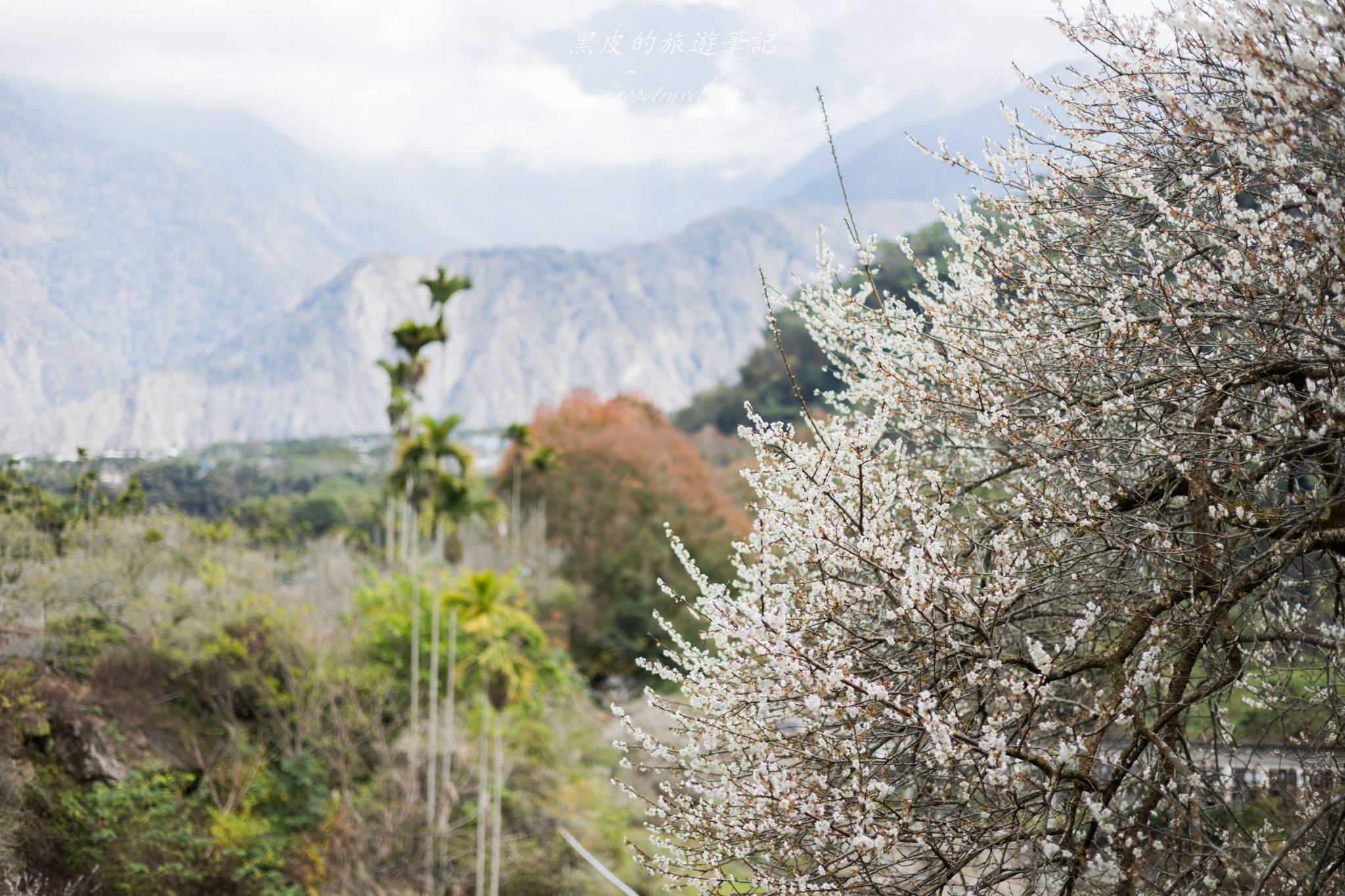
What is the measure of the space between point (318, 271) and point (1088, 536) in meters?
79.2

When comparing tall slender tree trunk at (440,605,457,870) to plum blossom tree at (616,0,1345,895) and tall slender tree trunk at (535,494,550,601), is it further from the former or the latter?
plum blossom tree at (616,0,1345,895)

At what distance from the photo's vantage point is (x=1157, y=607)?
2.56 meters

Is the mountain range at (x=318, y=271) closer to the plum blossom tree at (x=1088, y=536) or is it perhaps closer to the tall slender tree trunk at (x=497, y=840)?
the plum blossom tree at (x=1088, y=536)

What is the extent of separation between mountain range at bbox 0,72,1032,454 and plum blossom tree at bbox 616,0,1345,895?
1.17 meters

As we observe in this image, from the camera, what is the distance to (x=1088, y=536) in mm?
2842

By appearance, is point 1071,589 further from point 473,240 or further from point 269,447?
point 473,240

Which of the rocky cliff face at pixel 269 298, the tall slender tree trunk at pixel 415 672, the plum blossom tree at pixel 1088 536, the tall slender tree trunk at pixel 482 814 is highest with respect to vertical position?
the rocky cliff face at pixel 269 298

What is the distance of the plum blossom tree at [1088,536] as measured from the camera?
7.27 ft

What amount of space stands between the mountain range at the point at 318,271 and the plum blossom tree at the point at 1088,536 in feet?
3.84

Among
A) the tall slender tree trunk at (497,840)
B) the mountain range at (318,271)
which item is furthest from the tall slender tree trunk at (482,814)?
the mountain range at (318,271)

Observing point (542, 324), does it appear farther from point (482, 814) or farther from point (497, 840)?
point (497, 840)

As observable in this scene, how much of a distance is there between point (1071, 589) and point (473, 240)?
163875mm

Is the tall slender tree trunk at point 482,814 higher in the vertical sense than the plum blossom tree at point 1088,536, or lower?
lower

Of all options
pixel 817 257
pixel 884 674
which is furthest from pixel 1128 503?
pixel 817 257
